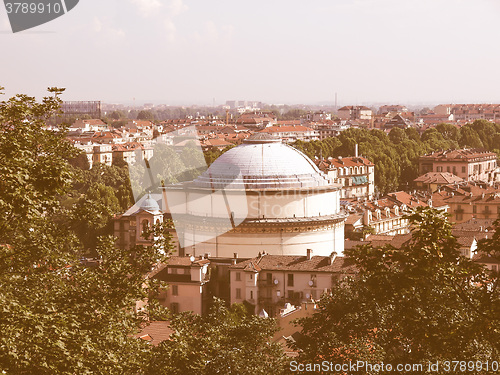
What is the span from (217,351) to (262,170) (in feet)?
63.4

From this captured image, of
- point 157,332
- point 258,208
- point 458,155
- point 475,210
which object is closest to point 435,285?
point 157,332

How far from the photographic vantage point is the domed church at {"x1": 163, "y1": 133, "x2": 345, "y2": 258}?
37.5 metres

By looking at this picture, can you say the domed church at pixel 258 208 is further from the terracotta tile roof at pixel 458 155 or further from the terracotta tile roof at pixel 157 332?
the terracotta tile roof at pixel 458 155

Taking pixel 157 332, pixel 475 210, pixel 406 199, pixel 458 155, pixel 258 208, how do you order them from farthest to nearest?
1. pixel 458 155
2. pixel 406 199
3. pixel 475 210
4. pixel 258 208
5. pixel 157 332

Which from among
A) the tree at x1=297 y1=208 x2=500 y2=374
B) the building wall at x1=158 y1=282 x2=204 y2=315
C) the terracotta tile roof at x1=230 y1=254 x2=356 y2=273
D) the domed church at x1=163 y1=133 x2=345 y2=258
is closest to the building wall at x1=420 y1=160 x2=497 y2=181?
the domed church at x1=163 y1=133 x2=345 y2=258

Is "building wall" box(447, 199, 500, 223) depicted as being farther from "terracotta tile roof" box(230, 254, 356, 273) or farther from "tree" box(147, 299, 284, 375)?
"tree" box(147, 299, 284, 375)

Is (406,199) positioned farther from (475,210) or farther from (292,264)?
(292,264)

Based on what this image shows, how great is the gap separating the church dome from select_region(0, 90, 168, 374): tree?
21.7 meters

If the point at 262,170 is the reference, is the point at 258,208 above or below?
below

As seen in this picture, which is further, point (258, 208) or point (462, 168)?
point (462, 168)

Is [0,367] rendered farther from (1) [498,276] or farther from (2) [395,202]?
(2) [395,202]

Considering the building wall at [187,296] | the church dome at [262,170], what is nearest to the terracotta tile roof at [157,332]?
the building wall at [187,296]

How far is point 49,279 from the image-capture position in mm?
14438

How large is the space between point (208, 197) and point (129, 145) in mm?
69144
